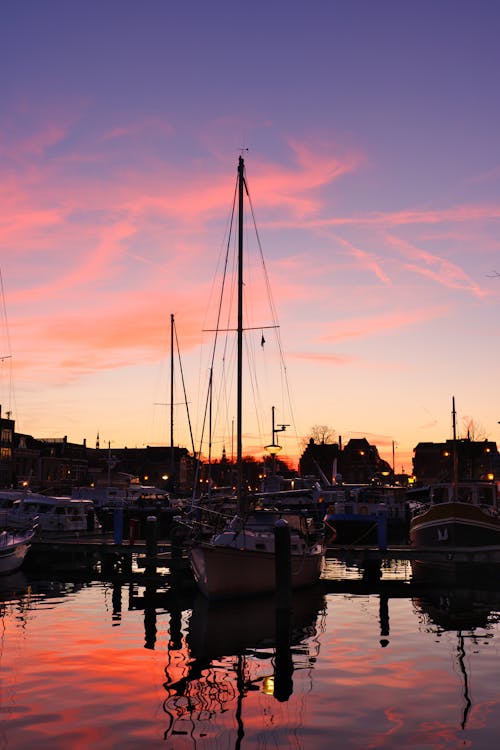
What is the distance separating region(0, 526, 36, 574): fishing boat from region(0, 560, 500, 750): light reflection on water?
20.1 ft

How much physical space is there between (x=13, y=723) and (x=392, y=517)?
59.2m

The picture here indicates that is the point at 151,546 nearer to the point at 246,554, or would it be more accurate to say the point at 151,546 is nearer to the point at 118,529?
the point at 118,529

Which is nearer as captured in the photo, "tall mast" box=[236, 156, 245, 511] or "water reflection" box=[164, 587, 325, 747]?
"water reflection" box=[164, 587, 325, 747]

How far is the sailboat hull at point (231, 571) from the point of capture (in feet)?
100

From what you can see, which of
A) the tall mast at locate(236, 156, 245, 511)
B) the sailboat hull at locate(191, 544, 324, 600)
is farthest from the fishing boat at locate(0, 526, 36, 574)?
the tall mast at locate(236, 156, 245, 511)

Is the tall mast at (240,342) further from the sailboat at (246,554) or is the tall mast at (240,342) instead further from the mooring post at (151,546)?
the mooring post at (151,546)

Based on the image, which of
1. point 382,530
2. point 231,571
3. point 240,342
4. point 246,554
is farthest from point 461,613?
point 240,342

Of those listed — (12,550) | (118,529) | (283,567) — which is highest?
(118,529)

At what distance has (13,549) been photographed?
135 ft

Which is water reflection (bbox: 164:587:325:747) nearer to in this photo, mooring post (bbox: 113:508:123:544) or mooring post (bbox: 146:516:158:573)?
mooring post (bbox: 146:516:158:573)

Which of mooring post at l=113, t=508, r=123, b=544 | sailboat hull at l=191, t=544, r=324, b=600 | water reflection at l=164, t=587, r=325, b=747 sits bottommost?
water reflection at l=164, t=587, r=325, b=747

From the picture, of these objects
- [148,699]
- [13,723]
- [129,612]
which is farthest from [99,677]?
[129,612]

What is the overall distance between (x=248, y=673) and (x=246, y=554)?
10.5 metres

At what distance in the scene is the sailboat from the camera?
30750 millimetres
